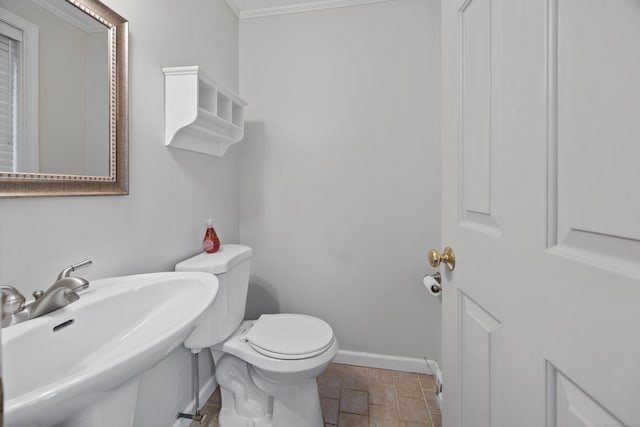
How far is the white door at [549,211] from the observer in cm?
36

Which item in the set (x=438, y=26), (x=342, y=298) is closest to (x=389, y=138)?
(x=438, y=26)

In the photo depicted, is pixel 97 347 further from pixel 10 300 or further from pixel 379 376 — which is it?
pixel 379 376

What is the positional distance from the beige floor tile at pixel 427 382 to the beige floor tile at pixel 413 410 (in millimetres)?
133

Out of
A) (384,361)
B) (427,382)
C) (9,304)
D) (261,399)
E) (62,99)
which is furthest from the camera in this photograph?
(384,361)

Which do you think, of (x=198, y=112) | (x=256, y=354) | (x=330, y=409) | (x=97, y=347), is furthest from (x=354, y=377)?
(x=198, y=112)

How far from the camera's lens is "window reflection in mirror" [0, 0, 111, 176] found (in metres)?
0.75

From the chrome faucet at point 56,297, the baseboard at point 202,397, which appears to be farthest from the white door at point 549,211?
the baseboard at point 202,397

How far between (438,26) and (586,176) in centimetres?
172

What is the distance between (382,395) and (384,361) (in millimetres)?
245

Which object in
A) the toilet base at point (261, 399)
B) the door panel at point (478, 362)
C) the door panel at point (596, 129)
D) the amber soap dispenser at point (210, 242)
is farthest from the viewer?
the amber soap dispenser at point (210, 242)

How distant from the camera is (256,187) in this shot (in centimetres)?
198

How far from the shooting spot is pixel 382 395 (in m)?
1.64

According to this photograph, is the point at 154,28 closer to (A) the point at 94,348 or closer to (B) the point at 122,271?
(B) the point at 122,271

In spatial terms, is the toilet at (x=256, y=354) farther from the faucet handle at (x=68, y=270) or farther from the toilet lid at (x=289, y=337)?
the faucet handle at (x=68, y=270)
